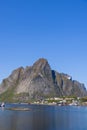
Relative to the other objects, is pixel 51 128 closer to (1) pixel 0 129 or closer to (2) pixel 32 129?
(2) pixel 32 129

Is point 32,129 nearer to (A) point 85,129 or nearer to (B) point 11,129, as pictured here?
(B) point 11,129

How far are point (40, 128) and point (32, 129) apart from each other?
509 centimetres

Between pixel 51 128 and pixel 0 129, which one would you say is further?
pixel 51 128

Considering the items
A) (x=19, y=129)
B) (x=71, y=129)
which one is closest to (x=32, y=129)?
(x=19, y=129)

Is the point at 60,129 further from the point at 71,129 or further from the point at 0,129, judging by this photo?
the point at 0,129

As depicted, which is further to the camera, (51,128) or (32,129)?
(51,128)

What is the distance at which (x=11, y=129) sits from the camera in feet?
274

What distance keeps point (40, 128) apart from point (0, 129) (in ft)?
37.5

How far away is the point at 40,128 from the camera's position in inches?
3501

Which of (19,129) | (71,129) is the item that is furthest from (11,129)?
(71,129)

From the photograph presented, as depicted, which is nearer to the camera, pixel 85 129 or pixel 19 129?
pixel 19 129

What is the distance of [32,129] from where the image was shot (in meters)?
84.2

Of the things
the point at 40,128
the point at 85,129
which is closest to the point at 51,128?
the point at 40,128

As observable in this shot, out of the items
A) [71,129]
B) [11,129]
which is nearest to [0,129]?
[11,129]
